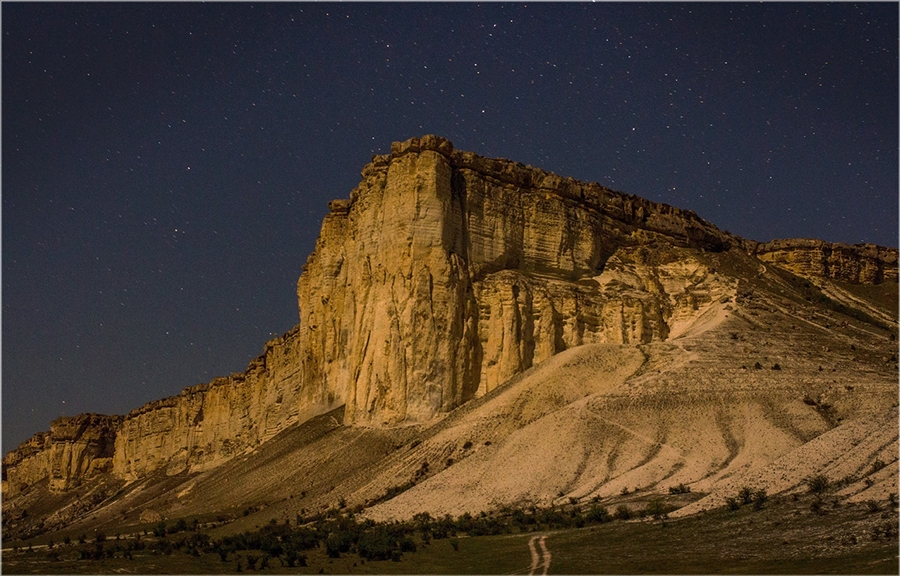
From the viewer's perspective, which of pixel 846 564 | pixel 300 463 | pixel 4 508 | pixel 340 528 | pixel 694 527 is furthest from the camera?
pixel 4 508

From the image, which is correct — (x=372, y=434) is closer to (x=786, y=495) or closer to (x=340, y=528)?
(x=340, y=528)

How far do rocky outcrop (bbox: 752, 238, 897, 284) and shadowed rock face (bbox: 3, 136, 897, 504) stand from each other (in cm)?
517

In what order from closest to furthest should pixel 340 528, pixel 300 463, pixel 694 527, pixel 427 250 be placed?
pixel 694 527 < pixel 340 528 < pixel 300 463 < pixel 427 250

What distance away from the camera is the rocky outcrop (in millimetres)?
87500

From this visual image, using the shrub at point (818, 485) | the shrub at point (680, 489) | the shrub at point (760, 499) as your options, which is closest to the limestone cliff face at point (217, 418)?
the shrub at point (680, 489)

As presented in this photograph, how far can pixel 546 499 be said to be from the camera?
37.5m

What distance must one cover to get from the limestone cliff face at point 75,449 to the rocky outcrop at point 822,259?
78540 mm

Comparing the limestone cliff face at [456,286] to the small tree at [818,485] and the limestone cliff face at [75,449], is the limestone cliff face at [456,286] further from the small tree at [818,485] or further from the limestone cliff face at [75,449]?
the limestone cliff face at [75,449]

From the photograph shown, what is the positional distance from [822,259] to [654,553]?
69.8m

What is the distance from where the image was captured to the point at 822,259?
289 ft

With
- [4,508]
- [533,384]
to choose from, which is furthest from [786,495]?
[4,508]

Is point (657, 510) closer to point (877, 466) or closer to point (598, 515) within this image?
point (598, 515)

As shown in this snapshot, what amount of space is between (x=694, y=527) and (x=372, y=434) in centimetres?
3050

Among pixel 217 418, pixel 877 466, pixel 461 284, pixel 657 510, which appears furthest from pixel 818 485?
pixel 217 418
